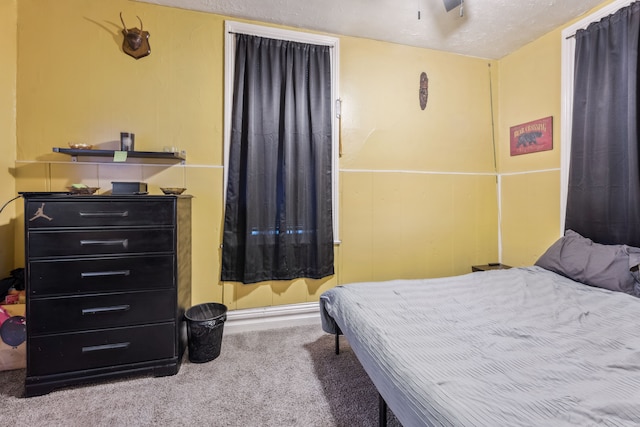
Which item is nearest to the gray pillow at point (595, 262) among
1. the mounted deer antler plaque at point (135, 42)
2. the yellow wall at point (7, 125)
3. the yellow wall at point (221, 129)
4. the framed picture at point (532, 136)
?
the yellow wall at point (221, 129)

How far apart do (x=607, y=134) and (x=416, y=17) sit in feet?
5.59

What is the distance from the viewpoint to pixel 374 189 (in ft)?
8.93

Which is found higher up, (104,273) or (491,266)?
(104,273)

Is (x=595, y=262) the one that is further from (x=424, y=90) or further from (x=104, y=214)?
(x=104, y=214)

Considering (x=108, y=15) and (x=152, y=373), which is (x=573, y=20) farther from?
Result: (x=152, y=373)

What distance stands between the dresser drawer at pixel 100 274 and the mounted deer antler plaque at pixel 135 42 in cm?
159

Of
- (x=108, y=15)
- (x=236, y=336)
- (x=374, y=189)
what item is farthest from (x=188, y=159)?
(x=374, y=189)

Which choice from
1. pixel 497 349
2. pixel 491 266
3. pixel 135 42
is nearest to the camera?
pixel 497 349

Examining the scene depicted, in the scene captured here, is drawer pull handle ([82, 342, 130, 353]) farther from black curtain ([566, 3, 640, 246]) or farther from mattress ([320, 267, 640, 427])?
black curtain ([566, 3, 640, 246])

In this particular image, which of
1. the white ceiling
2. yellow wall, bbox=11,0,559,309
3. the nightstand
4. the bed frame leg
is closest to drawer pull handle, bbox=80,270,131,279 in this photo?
yellow wall, bbox=11,0,559,309

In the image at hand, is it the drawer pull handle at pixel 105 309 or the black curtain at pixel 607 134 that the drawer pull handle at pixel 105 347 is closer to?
the drawer pull handle at pixel 105 309

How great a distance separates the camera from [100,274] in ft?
5.53

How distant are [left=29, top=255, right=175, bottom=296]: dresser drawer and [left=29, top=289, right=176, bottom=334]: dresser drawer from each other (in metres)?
0.05

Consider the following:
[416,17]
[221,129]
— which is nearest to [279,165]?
[221,129]
